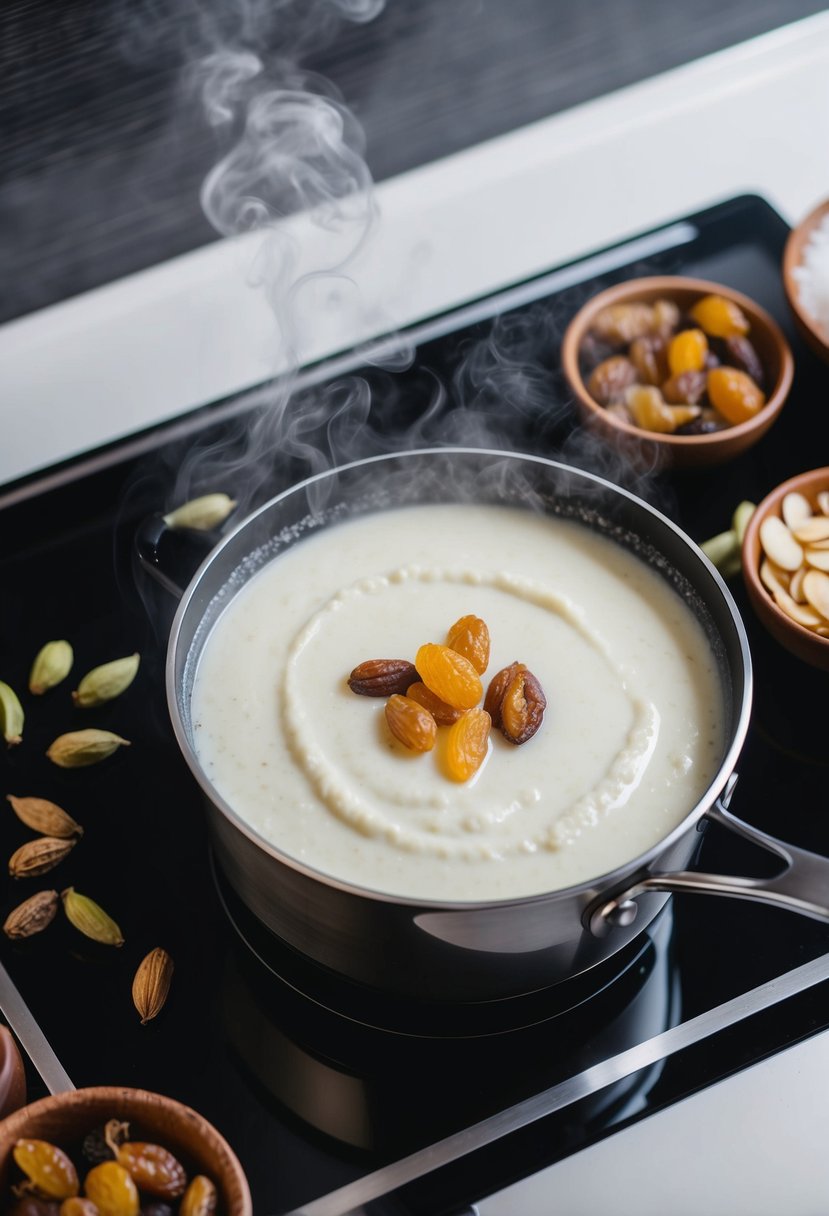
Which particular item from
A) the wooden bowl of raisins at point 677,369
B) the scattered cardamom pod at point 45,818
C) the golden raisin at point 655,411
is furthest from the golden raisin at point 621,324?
the scattered cardamom pod at point 45,818

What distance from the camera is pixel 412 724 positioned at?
1.05 m

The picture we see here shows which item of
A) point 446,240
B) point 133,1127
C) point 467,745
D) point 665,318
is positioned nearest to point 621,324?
point 665,318

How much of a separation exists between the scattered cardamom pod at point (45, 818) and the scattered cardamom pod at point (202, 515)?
349 millimetres

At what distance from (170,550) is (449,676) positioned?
0.41 metres

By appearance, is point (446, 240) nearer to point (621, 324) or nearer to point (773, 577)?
point (621, 324)

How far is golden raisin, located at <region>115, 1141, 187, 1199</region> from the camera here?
85 cm

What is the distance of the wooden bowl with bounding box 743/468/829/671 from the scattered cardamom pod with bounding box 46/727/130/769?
0.66m

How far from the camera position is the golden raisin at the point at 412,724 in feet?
3.45

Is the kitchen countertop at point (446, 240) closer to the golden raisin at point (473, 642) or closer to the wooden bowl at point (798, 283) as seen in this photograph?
the wooden bowl at point (798, 283)

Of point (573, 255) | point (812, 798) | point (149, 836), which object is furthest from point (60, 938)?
point (573, 255)

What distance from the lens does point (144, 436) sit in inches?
56.7

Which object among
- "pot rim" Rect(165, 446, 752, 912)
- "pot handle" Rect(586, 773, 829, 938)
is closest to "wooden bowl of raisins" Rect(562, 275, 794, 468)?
"pot rim" Rect(165, 446, 752, 912)

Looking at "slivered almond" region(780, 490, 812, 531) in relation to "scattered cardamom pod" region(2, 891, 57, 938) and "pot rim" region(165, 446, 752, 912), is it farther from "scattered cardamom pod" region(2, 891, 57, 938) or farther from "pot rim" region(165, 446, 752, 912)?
"scattered cardamom pod" region(2, 891, 57, 938)

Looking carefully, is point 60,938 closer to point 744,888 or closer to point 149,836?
point 149,836
